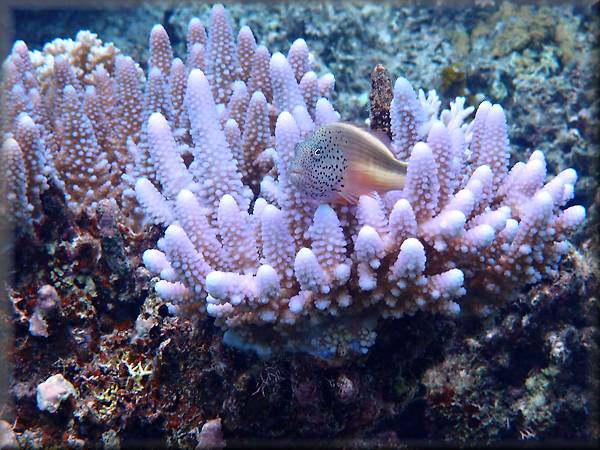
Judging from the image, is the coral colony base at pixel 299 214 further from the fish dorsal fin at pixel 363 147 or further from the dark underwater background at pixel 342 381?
the dark underwater background at pixel 342 381

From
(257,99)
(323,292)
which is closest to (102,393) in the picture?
(323,292)

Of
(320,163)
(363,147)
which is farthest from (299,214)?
(363,147)

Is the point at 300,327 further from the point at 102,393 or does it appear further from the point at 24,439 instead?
the point at 24,439

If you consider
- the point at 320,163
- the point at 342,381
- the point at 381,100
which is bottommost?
the point at 342,381

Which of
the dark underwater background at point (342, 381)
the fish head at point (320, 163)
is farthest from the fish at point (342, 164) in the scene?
the dark underwater background at point (342, 381)

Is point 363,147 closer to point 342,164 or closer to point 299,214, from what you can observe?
point 342,164
